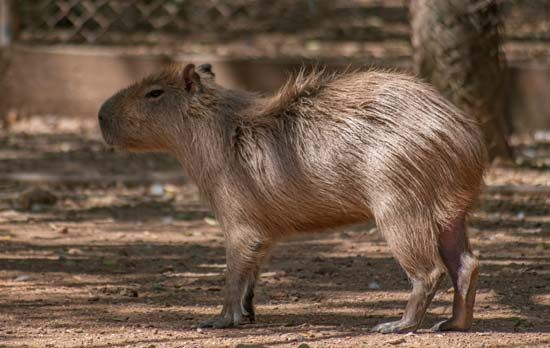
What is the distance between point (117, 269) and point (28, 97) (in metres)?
4.02

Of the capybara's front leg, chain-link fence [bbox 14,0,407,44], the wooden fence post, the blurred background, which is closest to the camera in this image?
the capybara's front leg

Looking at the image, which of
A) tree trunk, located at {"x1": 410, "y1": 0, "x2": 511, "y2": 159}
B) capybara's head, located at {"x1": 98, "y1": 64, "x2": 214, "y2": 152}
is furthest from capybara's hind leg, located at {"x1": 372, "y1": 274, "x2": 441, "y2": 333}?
tree trunk, located at {"x1": 410, "y1": 0, "x2": 511, "y2": 159}

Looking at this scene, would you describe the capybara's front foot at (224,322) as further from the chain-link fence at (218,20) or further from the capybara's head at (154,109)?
the chain-link fence at (218,20)

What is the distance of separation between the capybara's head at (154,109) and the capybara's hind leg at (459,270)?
1124 millimetres

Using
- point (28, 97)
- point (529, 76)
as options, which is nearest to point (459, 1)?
point (529, 76)

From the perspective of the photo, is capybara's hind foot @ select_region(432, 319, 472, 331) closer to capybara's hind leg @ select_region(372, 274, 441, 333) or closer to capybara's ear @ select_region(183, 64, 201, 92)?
capybara's hind leg @ select_region(372, 274, 441, 333)

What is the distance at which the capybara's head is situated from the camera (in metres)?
4.48

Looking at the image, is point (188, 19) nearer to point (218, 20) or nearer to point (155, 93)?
point (218, 20)

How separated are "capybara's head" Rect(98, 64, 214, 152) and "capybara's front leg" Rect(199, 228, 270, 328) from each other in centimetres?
53

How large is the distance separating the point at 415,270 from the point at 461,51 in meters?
2.99

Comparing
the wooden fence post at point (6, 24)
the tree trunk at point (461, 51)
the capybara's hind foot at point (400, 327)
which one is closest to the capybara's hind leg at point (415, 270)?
the capybara's hind foot at point (400, 327)

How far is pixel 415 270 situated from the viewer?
158 inches

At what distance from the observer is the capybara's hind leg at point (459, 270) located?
13.5 feet

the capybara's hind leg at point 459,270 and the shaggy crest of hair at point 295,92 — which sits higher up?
the shaggy crest of hair at point 295,92
